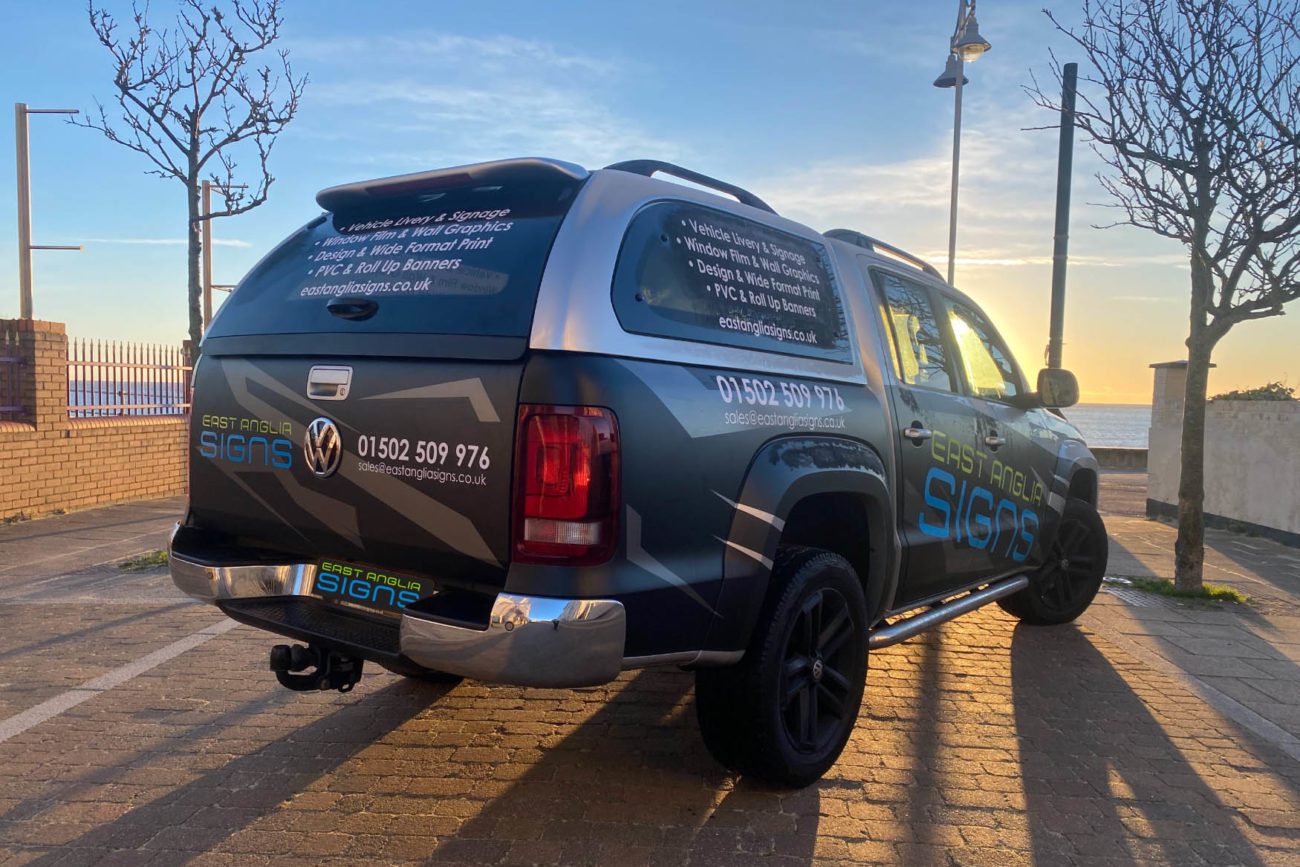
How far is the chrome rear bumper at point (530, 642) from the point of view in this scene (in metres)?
2.56

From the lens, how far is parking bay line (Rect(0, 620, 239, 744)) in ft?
13.2

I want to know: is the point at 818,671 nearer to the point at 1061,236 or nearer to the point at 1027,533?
the point at 1027,533

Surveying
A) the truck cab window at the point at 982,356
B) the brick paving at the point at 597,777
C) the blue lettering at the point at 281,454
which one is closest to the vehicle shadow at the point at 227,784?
the brick paving at the point at 597,777

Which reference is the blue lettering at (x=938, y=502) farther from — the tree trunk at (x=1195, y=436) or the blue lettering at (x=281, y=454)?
the tree trunk at (x=1195, y=436)

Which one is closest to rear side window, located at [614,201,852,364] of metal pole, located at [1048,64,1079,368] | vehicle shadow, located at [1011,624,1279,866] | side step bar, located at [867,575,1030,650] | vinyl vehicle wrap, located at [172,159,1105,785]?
vinyl vehicle wrap, located at [172,159,1105,785]

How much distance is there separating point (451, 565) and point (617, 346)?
804 millimetres

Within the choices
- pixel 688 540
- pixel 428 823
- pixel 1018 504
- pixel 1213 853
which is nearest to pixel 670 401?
pixel 688 540

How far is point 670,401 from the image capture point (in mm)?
2805

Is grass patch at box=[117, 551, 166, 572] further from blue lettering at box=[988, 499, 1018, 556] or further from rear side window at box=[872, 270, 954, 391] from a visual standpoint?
blue lettering at box=[988, 499, 1018, 556]

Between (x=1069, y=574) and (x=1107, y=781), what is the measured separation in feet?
8.74

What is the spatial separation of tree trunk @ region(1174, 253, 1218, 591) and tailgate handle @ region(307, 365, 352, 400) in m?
6.58

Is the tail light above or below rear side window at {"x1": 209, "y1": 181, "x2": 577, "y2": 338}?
below

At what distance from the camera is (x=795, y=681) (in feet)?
11.2

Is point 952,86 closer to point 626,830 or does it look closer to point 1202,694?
point 1202,694
